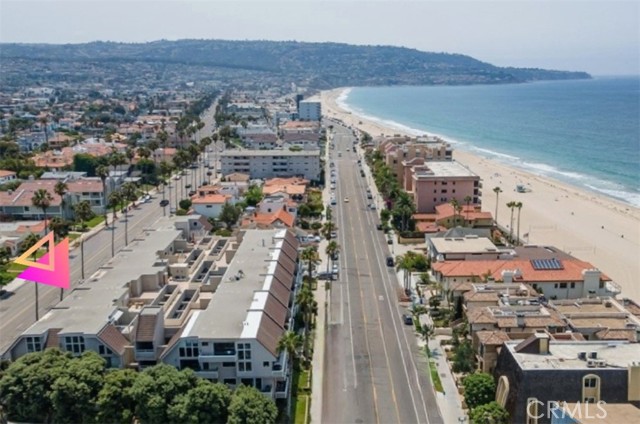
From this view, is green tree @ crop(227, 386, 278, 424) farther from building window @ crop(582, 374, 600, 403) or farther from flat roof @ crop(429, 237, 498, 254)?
flat roof @ crop(429, 237, 498, 254)

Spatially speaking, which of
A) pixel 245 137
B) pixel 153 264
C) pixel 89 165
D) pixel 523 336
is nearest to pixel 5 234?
pixel 153 264

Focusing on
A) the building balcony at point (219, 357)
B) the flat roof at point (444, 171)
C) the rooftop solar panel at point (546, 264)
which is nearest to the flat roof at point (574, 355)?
the building balcony at point (219, 357)

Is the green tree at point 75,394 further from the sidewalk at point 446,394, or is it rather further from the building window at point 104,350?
the sidewalk at point 446,394

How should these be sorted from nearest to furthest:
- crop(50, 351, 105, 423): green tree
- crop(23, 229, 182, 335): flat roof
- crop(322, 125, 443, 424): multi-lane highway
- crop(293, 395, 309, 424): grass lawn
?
crop(50, 351, 105, 423): green tree, crop(293, 395, 309, 424): grass lawn, crop(322, 125, 443, 424): multi-lane highway, crop(23, 229, 182, 335): flat roof

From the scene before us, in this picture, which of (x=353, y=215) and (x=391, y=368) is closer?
(x=391, y=368)

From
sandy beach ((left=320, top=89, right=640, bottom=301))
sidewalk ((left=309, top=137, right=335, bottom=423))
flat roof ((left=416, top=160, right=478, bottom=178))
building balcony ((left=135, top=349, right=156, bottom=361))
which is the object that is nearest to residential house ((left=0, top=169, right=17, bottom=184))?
sidewalk ((left=309, top=137, right=335, bottom=423))

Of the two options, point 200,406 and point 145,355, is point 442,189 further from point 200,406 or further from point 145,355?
point 200,406

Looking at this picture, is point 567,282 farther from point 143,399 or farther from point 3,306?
point 3,306

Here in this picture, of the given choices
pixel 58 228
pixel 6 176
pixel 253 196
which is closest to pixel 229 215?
pixel 253 196
